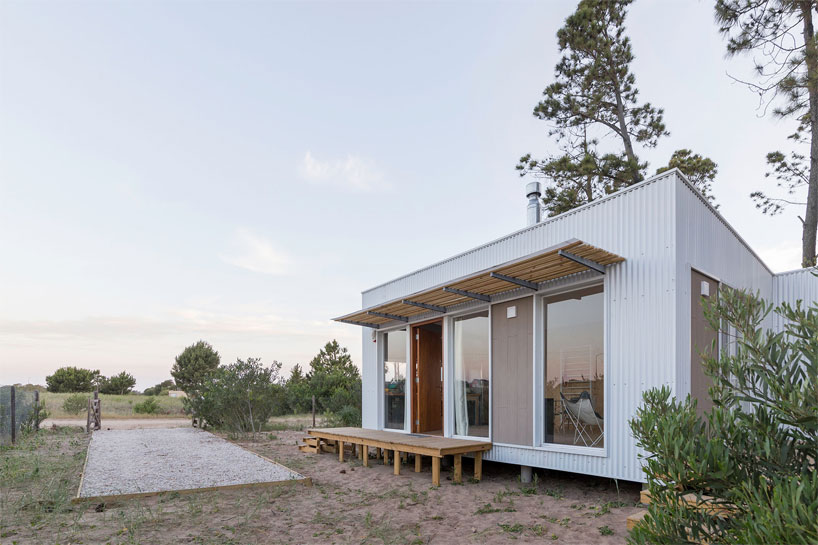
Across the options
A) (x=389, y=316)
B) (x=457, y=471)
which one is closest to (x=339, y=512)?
(x=457, y=471)

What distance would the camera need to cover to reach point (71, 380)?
31.7 meters

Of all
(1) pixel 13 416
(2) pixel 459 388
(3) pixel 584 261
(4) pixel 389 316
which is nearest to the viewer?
(3) pixel 584 261

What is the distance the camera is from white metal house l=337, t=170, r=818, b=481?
17.1ft

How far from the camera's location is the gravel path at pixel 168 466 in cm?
609

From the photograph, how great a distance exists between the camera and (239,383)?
12.4 meters

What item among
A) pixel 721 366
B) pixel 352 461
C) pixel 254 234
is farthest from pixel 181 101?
Answer: pixel 721 366

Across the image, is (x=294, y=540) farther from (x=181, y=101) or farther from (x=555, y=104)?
(x=555, y=104)

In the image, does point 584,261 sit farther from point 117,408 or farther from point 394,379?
point 117,408

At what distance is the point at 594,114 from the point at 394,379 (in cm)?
914

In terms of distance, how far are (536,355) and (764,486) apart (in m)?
4.94

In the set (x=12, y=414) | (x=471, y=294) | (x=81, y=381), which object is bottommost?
(x=81, y=381)

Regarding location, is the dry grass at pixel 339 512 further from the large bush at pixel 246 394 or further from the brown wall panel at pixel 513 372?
the large bush at pixel 246 394

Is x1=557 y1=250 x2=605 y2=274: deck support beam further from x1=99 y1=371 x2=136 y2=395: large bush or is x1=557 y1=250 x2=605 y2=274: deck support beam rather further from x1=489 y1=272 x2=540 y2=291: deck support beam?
x1=99 y1=371 x2=136 y2=395: large bush

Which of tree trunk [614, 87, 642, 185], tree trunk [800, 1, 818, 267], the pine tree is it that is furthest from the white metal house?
tree trunk [614, 87, 642, 185]
